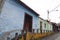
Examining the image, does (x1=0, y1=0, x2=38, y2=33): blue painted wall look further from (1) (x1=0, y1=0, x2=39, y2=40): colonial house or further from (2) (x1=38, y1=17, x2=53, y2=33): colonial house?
(2) (x1=38, y1=17, x2=53, y2=33): colonial house

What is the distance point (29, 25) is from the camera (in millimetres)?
17047

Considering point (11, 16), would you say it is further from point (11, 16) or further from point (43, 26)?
point (43, 26)

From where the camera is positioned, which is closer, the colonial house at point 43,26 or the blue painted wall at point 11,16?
the blue painted wall at point 11,16

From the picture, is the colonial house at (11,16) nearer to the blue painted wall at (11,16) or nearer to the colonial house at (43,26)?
the blue painted wall at (11,16)

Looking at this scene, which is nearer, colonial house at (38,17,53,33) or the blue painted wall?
the blue painted wall

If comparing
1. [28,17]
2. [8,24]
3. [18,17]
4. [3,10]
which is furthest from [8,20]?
[28,17]

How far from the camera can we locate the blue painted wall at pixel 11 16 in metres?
9.94

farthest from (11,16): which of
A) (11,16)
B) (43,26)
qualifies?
(43,26)

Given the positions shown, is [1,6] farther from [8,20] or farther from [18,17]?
A: [18,17]

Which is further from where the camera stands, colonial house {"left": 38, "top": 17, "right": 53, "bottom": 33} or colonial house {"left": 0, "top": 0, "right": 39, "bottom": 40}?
colonial house {"left": 38, "top": 17, "right": 53, "bottom": 33}

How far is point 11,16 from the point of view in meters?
11.1

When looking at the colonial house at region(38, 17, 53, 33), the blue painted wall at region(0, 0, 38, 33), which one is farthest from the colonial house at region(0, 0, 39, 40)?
the colonial house at region(38, 17, 53, 33)

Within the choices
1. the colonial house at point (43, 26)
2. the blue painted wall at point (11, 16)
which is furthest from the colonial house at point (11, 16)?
the colonial house at point (43, 26)

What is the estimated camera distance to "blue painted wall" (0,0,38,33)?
994cm
